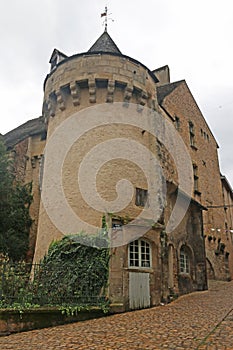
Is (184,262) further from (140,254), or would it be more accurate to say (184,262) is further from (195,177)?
(195,177)

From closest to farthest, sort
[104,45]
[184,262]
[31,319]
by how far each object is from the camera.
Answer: [31,319] → [184,262] → [104,45]

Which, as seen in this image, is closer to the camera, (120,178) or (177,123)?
(120,178)

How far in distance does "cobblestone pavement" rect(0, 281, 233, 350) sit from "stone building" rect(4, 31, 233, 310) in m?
2.01

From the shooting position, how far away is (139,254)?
35.7ft

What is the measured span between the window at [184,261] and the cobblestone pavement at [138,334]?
607cm

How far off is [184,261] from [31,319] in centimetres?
912

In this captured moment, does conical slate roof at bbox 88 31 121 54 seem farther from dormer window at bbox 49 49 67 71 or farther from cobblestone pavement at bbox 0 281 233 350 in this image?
cobblestone pavement at bbox 0 281 233 350

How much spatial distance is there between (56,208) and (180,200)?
5922mm

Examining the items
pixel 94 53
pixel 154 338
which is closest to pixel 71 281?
pixel 154 338

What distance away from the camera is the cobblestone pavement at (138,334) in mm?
5238

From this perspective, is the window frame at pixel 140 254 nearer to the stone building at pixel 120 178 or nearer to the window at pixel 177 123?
the stone building at pixel 120 178

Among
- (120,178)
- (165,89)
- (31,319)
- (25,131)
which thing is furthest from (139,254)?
(25,131)

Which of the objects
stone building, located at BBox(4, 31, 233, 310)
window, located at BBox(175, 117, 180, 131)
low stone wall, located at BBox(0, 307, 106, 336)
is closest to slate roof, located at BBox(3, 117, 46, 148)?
stone building, located at BBox(4, 31, 233, 310)

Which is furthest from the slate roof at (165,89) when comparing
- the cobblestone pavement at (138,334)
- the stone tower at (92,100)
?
the cobblestone pavement at (138,334)
